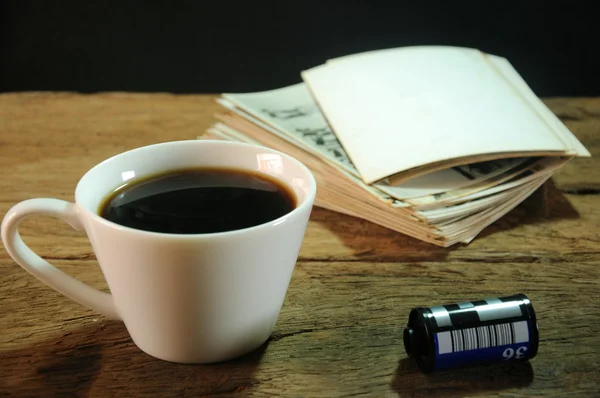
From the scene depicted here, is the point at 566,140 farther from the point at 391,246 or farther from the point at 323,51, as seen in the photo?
the point at 323,51

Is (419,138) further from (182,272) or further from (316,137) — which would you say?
(182,272)

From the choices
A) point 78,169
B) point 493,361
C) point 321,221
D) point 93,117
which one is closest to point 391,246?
point 321,221

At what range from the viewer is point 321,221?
2.58 ft

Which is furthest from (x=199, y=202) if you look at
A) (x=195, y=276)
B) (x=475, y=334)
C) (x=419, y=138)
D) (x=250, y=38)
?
(x=250, y=38)

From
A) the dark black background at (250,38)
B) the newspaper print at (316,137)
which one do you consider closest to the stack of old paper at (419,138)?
the newspaper print at (316,137)

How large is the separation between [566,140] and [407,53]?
0.31 metres

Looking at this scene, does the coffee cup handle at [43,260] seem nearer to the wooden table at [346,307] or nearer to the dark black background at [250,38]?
the wooden table at [346,307]

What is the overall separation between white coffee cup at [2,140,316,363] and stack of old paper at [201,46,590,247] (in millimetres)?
218

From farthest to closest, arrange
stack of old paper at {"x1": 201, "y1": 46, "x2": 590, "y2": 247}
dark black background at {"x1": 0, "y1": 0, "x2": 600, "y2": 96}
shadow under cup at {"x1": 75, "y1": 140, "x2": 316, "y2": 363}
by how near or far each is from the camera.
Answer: dark black background at {"x1": 0, "y1": 0, "x2": 600, "y2": 96} → stack of old paper at {"x1": 201, "y1": 46, "x2": 590, "y2": 247} → shadow under cup at {"x1": 75, "y1": 140, "x2": 316, "y2": 363}

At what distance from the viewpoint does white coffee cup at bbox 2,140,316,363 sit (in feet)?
1.47

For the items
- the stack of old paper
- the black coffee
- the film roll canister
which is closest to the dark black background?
the stack of old paper

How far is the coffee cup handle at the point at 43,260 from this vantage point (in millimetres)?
508

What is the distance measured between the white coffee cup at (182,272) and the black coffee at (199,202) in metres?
0.01

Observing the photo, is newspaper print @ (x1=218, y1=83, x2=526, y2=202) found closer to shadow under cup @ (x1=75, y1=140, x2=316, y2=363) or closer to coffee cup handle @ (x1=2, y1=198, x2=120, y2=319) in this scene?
shadow under cup @ (x1=75, y1=140, x2=316, y2=363)
